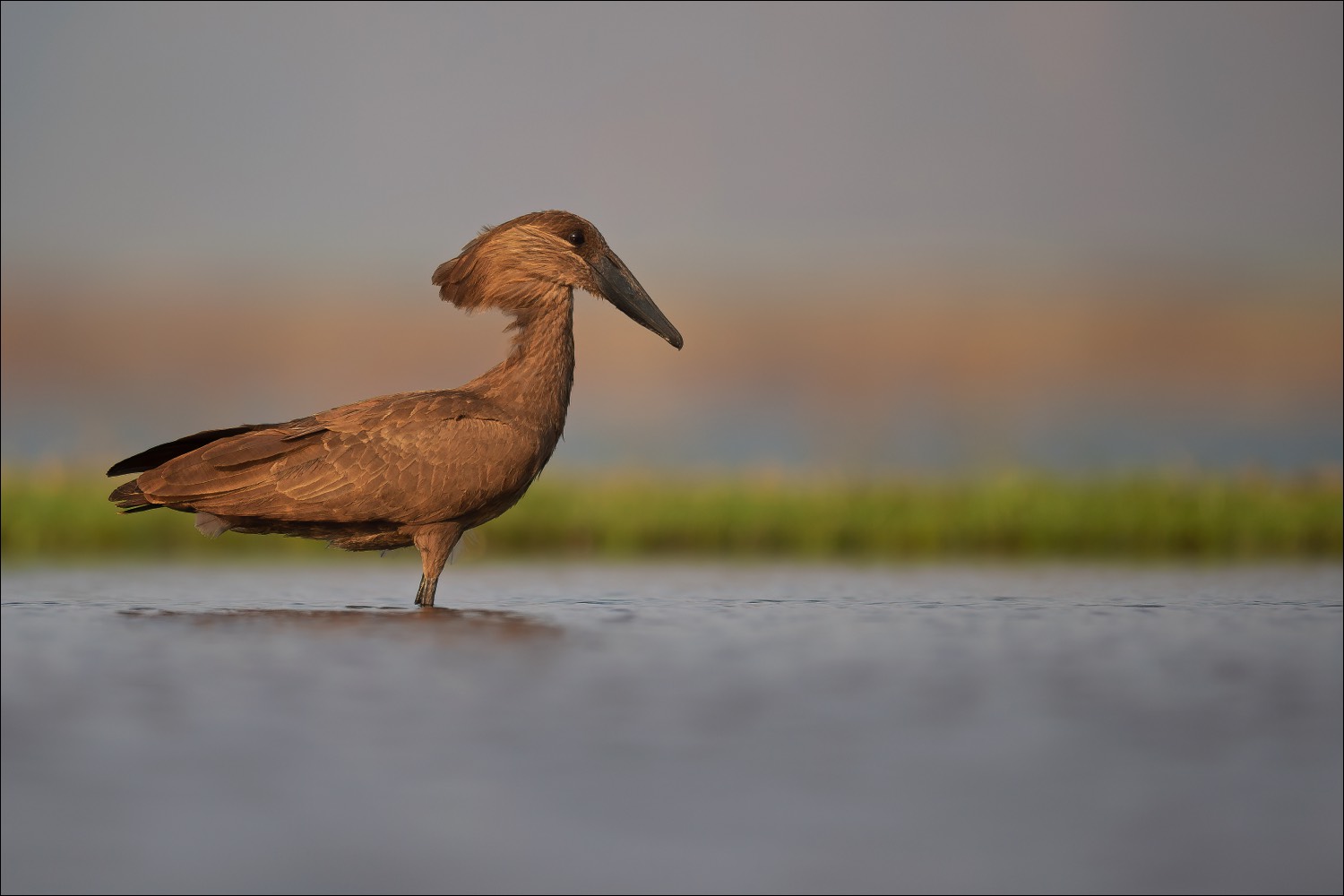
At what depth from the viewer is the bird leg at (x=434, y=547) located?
941 centimetres

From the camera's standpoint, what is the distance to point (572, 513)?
17203 millimetres

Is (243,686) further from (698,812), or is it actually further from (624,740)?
(698,812)

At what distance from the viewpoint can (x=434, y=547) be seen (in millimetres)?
9523

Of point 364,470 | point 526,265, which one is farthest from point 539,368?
point 364,470

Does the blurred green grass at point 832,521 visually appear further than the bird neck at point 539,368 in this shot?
Yes

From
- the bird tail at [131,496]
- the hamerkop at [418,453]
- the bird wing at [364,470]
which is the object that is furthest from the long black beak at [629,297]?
the bird tail at [131,496]

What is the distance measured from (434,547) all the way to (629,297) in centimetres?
212

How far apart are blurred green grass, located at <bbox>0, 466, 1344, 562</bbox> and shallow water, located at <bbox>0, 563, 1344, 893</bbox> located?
21.1 ft

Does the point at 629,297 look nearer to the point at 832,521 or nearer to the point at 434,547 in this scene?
the point at 434,547

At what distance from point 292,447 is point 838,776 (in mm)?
5379

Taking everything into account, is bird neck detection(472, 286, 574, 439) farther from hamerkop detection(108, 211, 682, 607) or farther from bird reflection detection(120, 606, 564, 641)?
bird reflection detection(120, 606, 564, 641)

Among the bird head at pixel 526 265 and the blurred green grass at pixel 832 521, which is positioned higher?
the bird head at pixel 526 265

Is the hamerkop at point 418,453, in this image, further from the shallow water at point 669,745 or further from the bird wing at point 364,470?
the shallow water at point 669,745

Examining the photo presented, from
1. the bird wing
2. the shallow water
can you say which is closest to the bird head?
the bird wing
